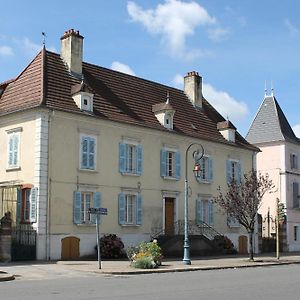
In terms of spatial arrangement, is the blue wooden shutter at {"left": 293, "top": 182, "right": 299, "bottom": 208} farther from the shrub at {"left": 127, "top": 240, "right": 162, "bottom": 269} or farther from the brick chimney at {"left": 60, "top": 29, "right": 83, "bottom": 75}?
the shrub at {"left": 127, "top": 240, "right": 162, "bottom": 269}

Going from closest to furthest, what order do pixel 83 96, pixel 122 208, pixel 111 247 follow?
1. pixel 111 247
2. pixel 83 96
3. pixel 122 208

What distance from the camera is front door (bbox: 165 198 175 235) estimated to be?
32.3m

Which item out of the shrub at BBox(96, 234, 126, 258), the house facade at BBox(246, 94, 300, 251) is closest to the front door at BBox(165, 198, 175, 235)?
the shrub at BBox(96, 234, 126, 258)

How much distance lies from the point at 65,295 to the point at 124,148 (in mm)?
17282

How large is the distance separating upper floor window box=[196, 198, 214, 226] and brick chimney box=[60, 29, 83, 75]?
10512mm

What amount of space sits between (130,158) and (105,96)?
3578 millimetres

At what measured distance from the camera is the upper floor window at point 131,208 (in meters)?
29.7

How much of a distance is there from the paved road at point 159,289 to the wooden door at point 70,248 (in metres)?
8.45

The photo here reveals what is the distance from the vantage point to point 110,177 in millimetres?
29156

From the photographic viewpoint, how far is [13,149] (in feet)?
91.0

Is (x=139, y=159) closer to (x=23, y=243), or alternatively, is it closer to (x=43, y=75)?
(x=43, y=75)

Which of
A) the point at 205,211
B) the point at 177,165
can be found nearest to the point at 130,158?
the point at 177,165

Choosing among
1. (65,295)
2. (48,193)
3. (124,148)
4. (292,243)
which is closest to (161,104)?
(124,148)

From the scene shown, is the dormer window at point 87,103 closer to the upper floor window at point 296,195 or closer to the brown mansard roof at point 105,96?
the brown mansard roof at point 105,96
